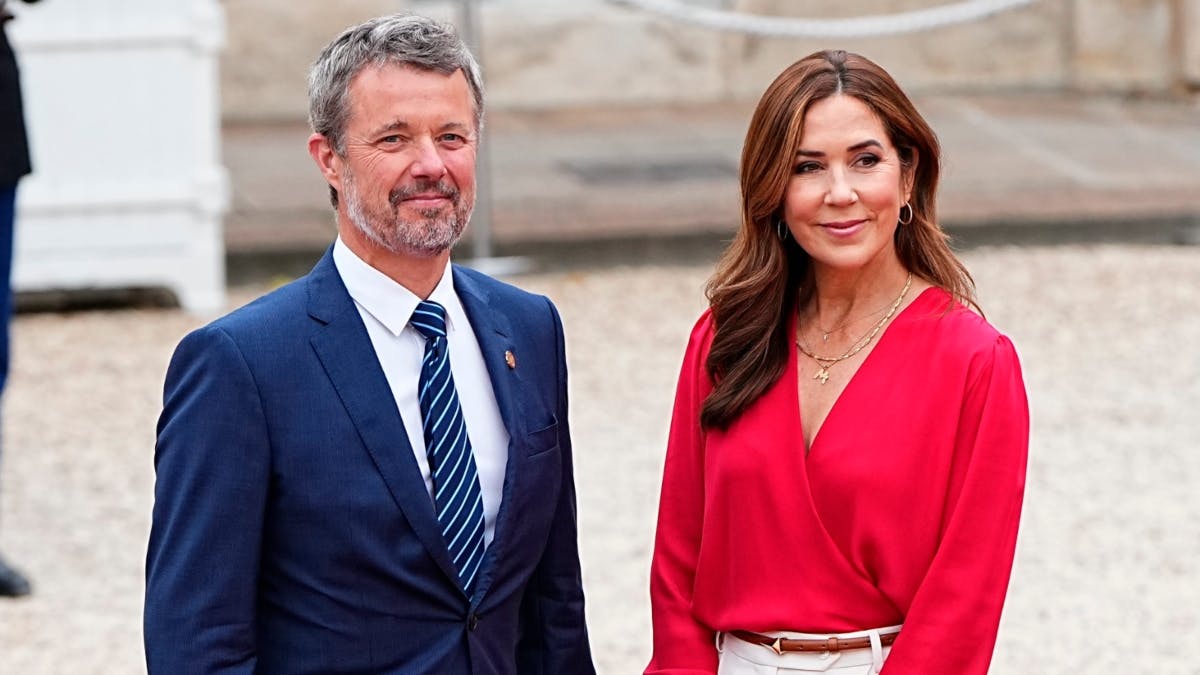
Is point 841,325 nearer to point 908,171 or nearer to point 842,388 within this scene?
point 842,388

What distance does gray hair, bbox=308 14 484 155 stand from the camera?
2.57 metres

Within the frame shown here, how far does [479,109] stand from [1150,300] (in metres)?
6.52

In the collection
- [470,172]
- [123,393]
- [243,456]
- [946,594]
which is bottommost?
[123,393]

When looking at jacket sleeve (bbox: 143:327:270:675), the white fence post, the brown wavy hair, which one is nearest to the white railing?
the white fence post

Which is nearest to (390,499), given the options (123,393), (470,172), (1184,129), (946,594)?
(470,172)

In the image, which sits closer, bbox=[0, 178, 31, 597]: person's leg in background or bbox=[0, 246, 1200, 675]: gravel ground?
bbox=[0, 246, 1200, 675]: gravel ground

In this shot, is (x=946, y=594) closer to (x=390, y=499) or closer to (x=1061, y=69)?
(x=390, y=499)

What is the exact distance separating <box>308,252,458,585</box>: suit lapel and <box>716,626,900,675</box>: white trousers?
0.47 metres

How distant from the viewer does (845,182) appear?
2.77m

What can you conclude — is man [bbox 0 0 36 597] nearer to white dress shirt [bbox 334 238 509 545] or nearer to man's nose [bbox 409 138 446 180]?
white dress shirt [bbox 334 238 509 545]

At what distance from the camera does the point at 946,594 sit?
2666mm

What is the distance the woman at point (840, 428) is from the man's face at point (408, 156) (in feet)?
1.56

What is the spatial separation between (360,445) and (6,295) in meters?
3.12

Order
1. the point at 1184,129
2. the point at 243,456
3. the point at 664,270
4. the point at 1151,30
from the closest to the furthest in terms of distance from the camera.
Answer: the point at 243,456
the point at 664,270
the point at 1184,129
the point at 1151,30
